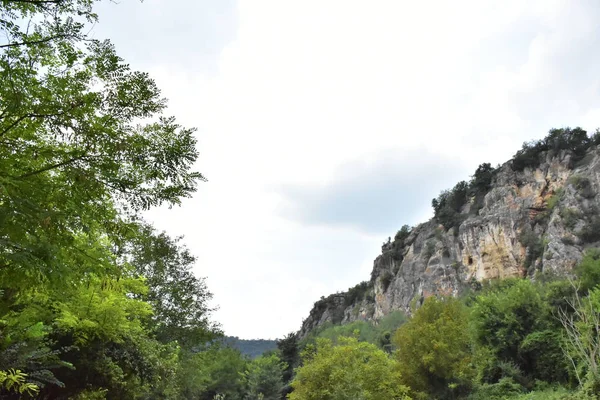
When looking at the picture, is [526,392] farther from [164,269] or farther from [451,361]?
[164,269]

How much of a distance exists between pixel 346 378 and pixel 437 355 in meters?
8.93

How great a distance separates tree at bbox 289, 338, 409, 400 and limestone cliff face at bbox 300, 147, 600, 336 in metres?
27.2

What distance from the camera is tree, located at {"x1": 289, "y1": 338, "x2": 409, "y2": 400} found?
67.5 feet

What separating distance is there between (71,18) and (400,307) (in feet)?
277

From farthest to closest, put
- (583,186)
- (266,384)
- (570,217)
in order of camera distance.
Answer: (583,186) → (570,217) → (266,384)

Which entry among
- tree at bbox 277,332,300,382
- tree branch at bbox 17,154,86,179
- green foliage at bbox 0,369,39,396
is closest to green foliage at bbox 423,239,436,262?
tree at bbox 277,332,300,382

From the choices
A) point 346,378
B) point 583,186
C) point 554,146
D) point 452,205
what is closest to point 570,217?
point 583,186

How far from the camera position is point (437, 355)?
2667 centimetres

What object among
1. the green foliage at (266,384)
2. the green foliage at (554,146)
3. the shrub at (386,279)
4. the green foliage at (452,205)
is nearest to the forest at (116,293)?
the green foliage at (266,384)

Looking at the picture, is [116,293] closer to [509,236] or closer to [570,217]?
[570,217]

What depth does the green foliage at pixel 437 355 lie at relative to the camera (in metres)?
26.4

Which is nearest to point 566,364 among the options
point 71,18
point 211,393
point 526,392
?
point 526,392

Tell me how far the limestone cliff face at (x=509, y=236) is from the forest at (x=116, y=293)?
21834 millimetres

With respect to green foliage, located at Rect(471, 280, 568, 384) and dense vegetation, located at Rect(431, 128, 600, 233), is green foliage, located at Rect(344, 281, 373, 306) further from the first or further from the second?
Result: green foliage, located at Rect(471, 280, 568, 384)
